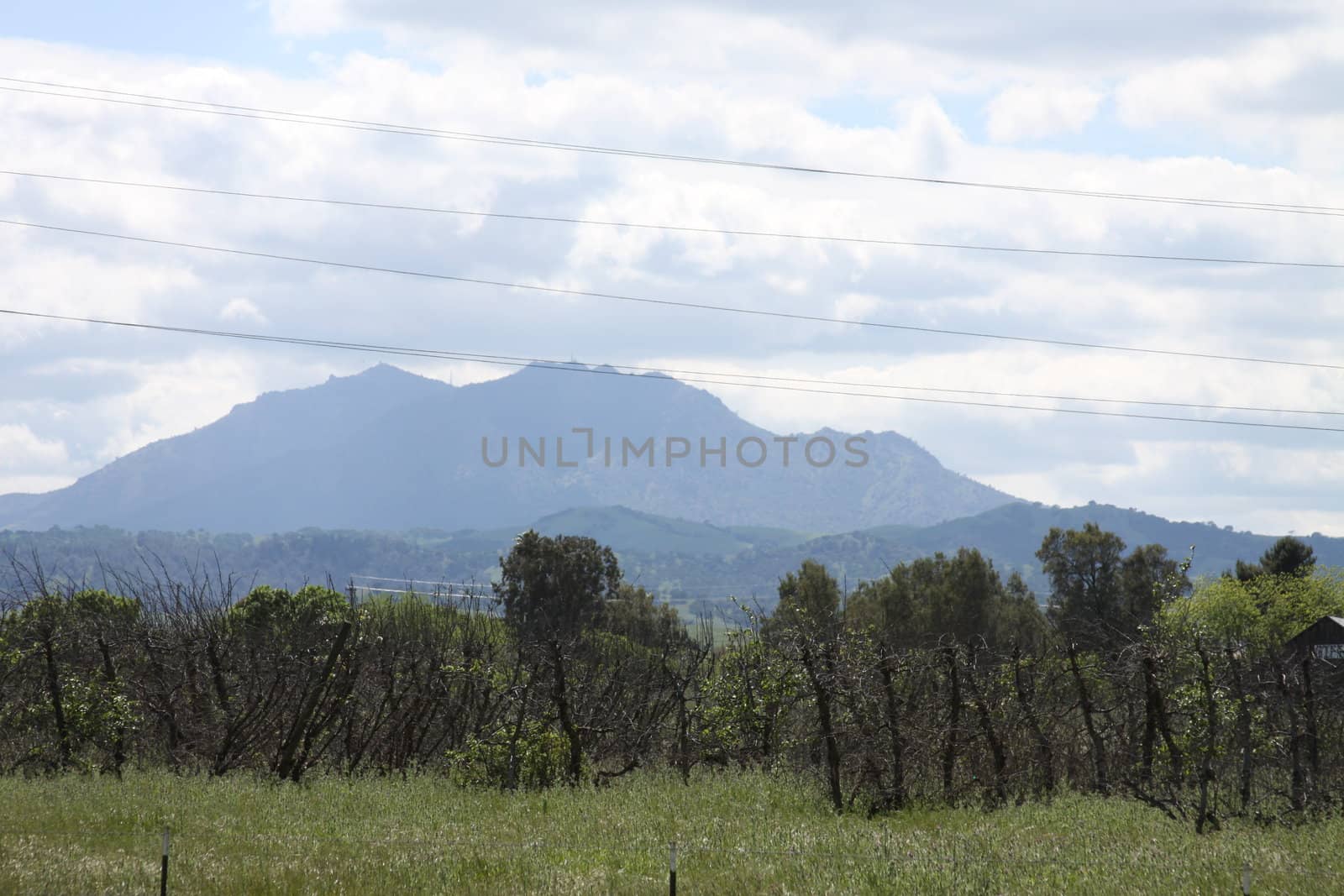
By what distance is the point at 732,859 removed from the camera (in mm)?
12789

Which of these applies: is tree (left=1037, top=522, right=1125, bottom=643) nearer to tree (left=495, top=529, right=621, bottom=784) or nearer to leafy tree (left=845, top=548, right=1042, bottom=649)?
leafy tree (left=845, top=548, right=1042, bottom=649)

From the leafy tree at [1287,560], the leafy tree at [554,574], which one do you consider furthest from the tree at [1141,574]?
the leafy tree at [554,574]

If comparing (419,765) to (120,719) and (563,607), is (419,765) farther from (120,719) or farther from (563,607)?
(563,607)

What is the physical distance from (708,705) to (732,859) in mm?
11460

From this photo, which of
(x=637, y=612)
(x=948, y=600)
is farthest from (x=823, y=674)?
(x=637, y=612)

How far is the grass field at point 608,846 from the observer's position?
37.5 feet

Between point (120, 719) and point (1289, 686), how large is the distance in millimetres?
19969

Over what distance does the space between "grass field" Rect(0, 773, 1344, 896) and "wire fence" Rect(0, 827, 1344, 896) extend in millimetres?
34

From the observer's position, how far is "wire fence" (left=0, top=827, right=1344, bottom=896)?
10.9 metres

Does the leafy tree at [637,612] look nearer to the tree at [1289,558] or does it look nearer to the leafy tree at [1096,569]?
the leafy tree at [1096,569]

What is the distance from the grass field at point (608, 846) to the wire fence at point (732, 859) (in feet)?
0.11

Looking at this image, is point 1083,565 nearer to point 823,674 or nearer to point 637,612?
point 637,612

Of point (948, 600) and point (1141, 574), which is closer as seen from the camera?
point (948, 600)

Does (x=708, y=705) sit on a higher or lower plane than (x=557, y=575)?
higher
